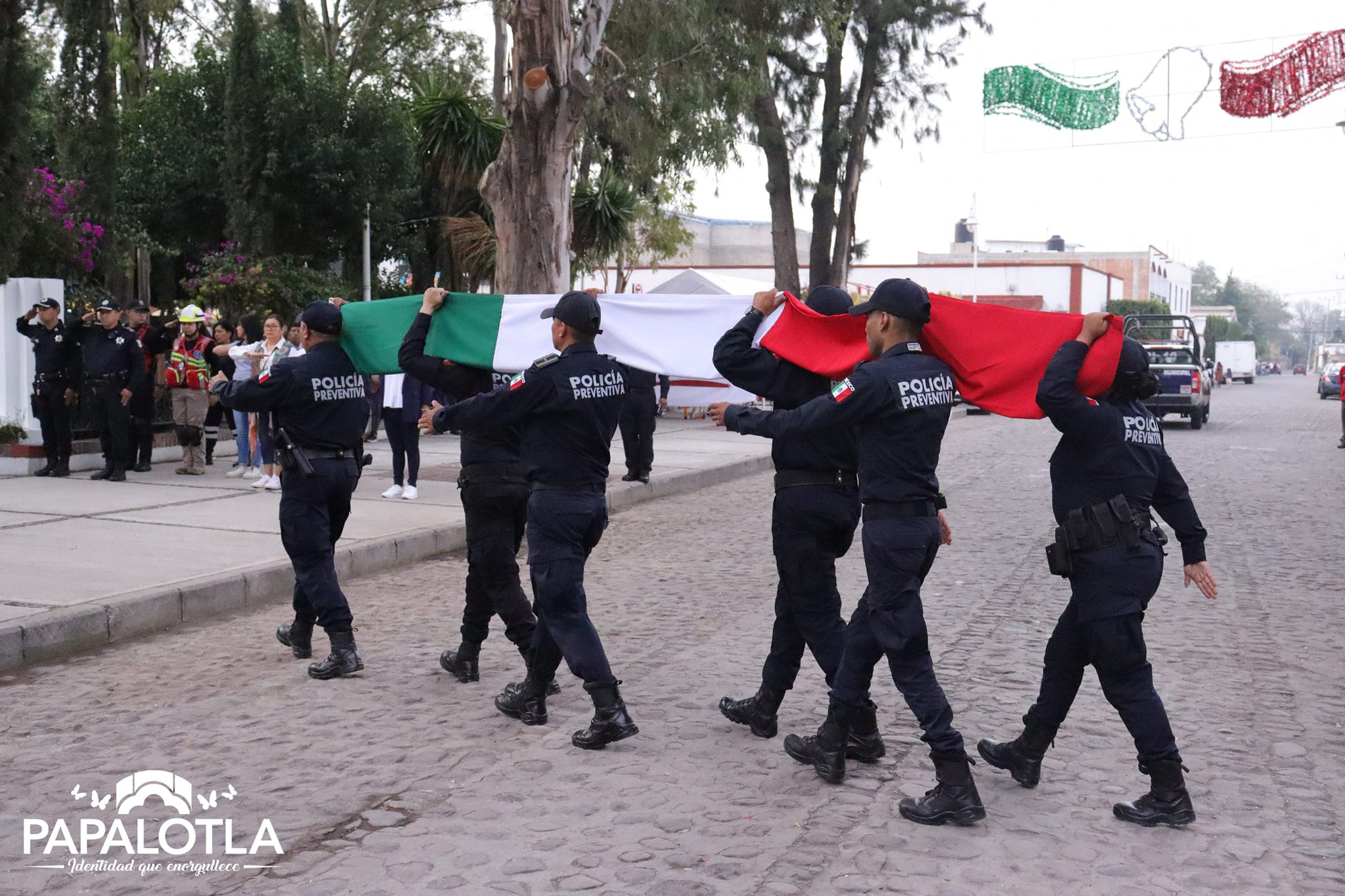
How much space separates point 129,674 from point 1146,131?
1789 centimetres

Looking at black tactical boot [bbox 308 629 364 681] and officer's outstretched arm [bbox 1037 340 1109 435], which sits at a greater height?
officer's outstretched arm [bbox 1037 340 1109 435]

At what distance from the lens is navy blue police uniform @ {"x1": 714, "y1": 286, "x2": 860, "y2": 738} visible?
525 centimetres

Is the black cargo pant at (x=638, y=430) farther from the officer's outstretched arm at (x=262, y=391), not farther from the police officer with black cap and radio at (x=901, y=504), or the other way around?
the police officer with black cap and radio at (x=901, y=504)

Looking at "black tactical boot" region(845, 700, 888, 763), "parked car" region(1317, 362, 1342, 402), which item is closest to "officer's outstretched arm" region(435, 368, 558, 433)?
"black tactical boot" region(845, 700, 888, 763)

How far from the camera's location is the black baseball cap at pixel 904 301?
4.86 m

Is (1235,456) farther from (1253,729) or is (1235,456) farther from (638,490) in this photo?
(1253,729)

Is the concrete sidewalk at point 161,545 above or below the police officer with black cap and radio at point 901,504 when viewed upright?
below

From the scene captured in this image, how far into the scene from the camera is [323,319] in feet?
22.1

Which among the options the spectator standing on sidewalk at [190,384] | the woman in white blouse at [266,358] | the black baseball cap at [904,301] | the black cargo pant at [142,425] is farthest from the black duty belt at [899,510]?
the spectator standing on sidewalk at [190,384]

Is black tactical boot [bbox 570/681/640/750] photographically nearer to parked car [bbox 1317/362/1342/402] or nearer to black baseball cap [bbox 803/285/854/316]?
black baseball cap [bbox 803/285/854/316]

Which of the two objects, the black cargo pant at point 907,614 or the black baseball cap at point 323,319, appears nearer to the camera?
the black cargo pant at point 907,614

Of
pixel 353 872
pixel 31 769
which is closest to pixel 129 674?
pixel 31 769

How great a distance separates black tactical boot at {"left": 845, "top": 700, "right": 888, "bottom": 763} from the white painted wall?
12044 mm

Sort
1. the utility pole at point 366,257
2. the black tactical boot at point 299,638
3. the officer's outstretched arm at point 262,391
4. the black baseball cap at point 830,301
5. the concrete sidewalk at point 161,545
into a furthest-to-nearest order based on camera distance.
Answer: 1. the utility pole at point 366,257
2. the concrete sidewalk at point 161,545
3. the black tactical boot at point 299,638
4. the officer's outstretched arm at point 262,391
5. the black baseball cap at point 830,301
